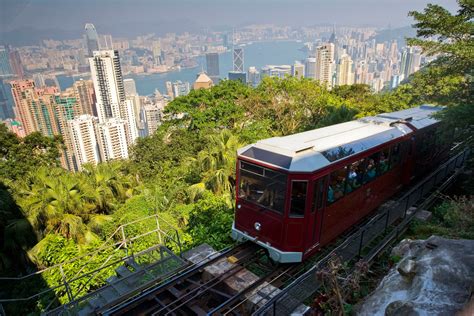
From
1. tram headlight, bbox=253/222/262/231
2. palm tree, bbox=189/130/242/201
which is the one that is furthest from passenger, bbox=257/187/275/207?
palm tree, bbox=189/130/242/201

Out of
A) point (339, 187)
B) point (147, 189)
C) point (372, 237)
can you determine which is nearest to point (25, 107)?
point (147, 189)

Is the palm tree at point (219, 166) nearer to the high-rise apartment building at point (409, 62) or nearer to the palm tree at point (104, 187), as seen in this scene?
the palm tree at point (104, 187)

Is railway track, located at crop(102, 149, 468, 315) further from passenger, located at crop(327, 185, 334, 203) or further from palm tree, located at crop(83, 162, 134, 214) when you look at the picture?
palm tree, located at crop(83, 162, 134, 214)

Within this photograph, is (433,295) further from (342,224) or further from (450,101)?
(450,101)

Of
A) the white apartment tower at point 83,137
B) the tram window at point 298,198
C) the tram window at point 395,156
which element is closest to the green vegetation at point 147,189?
the tram window at point 395,156

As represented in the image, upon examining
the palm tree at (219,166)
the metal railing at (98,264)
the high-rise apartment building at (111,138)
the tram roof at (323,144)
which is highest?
the tram roof at (323,144)

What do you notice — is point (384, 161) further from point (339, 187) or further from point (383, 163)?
point (339, 187)

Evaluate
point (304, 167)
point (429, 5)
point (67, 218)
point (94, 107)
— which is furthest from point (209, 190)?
point (94, 107)
